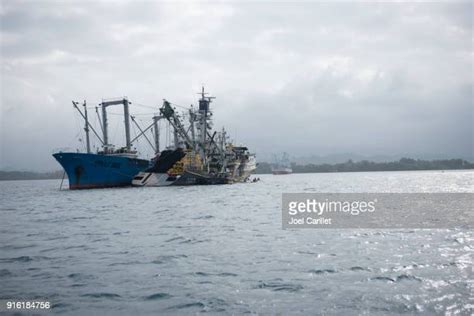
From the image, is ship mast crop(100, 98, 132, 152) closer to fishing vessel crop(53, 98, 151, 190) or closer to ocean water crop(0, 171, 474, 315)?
fishing vessel crop(53, 98, 151, 190)

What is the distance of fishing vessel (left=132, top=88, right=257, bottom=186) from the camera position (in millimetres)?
93794

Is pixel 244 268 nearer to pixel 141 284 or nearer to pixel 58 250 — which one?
pixel 141 284

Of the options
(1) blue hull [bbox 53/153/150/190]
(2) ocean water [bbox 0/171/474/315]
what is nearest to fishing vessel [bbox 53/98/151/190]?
(1) blue hull [bbox 53/153/150/190]

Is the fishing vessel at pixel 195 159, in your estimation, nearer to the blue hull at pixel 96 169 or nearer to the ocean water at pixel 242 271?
the blue hull at pixel 96 169

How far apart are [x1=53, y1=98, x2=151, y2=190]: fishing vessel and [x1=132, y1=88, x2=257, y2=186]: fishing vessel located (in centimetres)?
295

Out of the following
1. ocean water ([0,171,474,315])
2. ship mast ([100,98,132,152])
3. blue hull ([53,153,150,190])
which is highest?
ship mast ([100,98,132,152])

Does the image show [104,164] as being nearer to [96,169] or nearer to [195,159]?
[96,169]

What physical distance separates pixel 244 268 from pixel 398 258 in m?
6.53

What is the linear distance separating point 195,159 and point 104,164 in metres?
21.7

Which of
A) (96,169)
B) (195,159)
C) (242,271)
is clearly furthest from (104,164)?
(242,271)

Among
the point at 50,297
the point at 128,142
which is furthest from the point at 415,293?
the point at 128,142

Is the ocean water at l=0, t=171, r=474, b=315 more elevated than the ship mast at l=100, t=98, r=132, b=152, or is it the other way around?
the ship mast at l=100, t=98, r=132, b=152

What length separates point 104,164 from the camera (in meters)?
86.1

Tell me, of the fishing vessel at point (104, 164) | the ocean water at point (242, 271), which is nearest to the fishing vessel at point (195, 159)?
the fishing vessel at point (104, 164)
